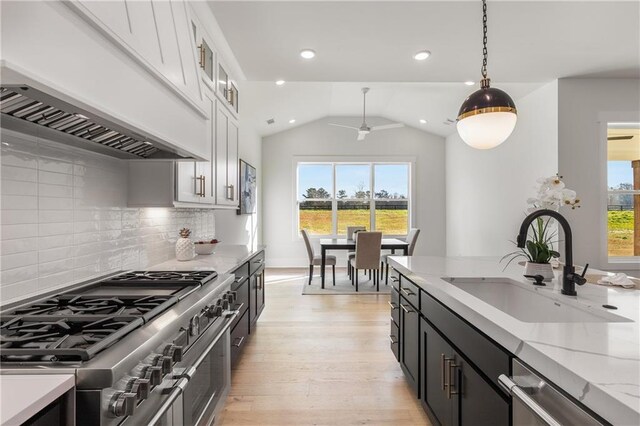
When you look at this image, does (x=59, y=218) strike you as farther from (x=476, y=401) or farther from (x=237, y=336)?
(x=476, y=401)

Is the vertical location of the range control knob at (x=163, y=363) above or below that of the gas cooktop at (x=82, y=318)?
below

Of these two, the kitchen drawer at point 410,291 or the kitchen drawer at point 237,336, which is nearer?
the kitchen drawer at point 410,291

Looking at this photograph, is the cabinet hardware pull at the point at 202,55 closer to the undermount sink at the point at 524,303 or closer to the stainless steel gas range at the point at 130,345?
the stainless steel gas range at the point at 130,345

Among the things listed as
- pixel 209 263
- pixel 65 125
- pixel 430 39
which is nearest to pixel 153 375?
pixel 65 125

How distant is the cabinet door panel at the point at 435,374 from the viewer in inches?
60.2

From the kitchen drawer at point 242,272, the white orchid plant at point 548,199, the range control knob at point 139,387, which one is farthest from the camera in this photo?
the kitchen drawer at point 242,272

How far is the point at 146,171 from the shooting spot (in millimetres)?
2098

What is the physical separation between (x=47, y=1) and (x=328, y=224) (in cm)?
666

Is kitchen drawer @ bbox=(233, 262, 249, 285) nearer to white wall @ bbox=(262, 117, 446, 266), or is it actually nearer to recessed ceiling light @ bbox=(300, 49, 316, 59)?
recessed ceiling light @ bbox=(300, 49, 316, 59)

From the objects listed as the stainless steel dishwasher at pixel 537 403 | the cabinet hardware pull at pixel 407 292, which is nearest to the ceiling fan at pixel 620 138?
the cabinet hardware pull at pixel 407 292

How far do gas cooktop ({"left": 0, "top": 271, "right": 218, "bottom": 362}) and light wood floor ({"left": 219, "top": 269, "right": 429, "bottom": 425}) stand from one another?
1056mm

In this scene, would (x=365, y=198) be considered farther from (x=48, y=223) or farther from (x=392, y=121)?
(x=48, y=223)

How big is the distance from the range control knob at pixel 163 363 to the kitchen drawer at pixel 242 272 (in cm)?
133

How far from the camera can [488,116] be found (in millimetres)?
1824
